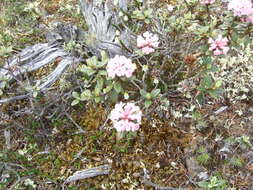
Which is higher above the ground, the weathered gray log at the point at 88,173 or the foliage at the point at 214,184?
the foliage at the point at 214,184

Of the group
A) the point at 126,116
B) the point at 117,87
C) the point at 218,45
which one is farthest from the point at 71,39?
the point at 218,45

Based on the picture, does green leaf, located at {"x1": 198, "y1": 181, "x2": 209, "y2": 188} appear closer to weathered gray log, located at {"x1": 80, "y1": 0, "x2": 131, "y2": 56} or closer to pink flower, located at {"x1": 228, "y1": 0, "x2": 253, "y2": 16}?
pink flower, located at {"x1": 228, "y1": 0, "x2": 253, "y2": 16}

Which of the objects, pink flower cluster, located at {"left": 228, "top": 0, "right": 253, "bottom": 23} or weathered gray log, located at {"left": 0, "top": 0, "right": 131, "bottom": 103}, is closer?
pink flower cluster, located at {"left": 228, "top": 0, "right": 253, "bottom": 23}

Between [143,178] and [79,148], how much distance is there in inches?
21.0

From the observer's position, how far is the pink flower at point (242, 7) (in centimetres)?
193

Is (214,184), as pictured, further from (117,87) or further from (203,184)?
(117,87)

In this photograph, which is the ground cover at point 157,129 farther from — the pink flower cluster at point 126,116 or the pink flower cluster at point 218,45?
the pink flower cluster at point 126,116

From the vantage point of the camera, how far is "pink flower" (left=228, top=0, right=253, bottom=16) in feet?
6.34

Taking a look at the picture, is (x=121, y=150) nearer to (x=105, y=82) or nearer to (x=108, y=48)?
(x=105, y=82)

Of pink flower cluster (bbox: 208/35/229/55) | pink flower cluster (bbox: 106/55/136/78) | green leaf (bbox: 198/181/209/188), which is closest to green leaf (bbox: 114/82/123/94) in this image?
pink flower cluster (bbox: 106/55/136/78)

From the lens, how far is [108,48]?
264 cm

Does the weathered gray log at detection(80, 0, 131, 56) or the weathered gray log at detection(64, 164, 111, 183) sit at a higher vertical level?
the weathered gray log at detection(80, 0, 131, 56)

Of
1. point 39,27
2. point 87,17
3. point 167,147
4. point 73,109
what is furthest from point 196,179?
point 39,27

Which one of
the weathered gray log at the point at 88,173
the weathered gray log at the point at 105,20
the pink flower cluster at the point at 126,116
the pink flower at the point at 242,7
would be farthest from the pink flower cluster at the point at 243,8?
the weathered gray log at the point at 88,173
